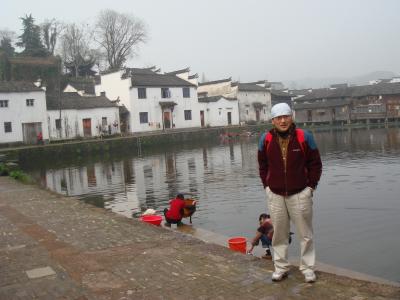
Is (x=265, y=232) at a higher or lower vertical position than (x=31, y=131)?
lower

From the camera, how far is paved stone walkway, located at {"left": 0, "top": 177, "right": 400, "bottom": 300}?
518 centimetres

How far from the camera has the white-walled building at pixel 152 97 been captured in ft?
164

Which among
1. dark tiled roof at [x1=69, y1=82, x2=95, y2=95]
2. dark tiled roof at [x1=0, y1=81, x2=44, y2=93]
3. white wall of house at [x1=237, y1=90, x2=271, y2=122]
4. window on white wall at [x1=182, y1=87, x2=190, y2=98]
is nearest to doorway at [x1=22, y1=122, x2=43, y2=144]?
dark tiled roof at [x1=0, y1=81, x2=44, y2=93]

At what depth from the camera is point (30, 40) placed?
60094 mm

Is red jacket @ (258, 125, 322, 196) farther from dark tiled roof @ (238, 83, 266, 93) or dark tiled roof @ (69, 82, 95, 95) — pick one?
dark tiled roof @ (238, 83, 266, 93)

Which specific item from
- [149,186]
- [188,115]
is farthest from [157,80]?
[149,186]

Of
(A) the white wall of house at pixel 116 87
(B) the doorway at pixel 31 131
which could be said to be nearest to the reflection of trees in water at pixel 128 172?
(B) the doorway at pixel 31 131

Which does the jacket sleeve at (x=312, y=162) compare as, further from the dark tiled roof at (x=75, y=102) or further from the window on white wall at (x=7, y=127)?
the dark tiled roof at (x=75, y=102)

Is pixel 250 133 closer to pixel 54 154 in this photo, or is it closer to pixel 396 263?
pixel 54 154

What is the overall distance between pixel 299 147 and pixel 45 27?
224 feet

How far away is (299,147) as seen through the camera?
16.7 feet

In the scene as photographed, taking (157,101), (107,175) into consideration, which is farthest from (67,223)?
(157,101)

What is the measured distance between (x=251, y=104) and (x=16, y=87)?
3420cm

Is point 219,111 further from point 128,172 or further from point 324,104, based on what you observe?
point 128,172
